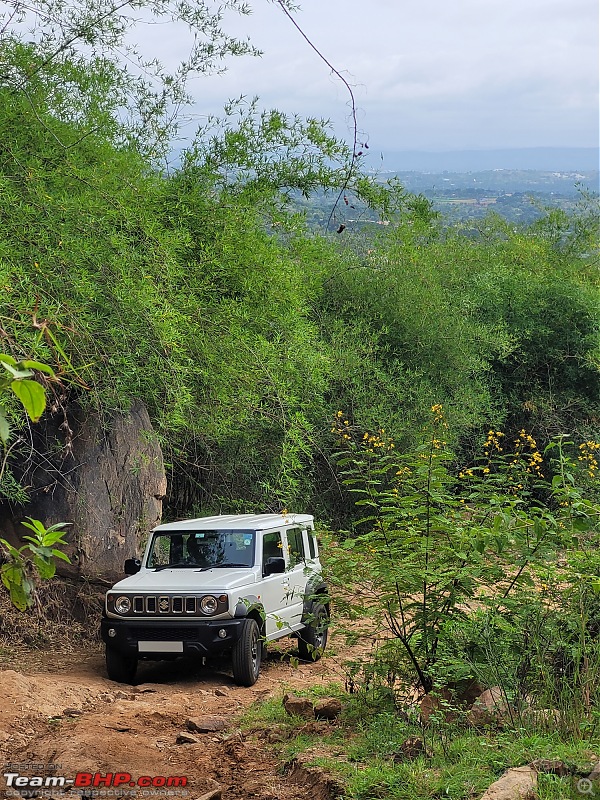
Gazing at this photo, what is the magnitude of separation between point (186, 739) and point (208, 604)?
2.41 meters

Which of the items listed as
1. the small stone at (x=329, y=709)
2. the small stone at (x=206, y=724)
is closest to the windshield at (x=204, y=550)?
the small stone at (x=206, y=724)

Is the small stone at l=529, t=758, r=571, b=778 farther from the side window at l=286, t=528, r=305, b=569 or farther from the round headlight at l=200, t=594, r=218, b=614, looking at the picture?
the side window at l=286, t=528, r=305, b=569

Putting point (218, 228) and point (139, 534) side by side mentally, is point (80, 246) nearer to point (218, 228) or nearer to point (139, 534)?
point (218, 228)

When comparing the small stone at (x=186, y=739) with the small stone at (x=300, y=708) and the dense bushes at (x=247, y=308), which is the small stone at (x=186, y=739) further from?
the dense bushes at (x=247, y=308)

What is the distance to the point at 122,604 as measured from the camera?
30.4 feet

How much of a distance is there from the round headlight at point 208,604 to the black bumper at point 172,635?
0.11 m

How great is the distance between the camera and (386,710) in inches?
258

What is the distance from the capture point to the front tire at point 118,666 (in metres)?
9.44

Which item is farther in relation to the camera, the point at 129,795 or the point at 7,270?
the point at 7,270

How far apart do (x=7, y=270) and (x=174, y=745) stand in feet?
14.0

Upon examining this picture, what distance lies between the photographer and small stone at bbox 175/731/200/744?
6.65m

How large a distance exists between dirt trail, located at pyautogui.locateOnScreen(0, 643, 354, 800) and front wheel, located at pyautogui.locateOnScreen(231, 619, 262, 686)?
16 cm

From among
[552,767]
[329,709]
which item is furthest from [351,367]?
[552,767]

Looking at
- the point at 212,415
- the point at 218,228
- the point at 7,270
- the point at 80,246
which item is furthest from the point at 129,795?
the point at 218,228
